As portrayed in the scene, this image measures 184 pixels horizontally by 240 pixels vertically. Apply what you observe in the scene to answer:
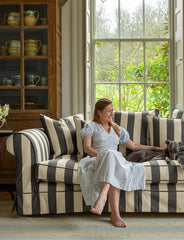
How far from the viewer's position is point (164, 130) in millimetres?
3297

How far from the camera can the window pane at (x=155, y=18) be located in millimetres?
4594

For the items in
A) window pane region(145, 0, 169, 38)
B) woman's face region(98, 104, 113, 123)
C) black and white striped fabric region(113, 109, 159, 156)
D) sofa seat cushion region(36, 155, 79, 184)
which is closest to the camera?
sofa seat cushion region(36, 155, 79, 184)

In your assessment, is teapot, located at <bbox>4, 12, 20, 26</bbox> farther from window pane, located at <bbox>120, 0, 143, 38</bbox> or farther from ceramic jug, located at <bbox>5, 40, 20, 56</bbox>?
window pane, located at <bbox>120, 0, 143, 38</bbox>

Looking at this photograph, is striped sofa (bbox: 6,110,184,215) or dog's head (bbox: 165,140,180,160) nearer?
striped sofa (bbox: 6,110,184,215)

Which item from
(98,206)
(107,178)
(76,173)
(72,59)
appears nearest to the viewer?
(98,206)

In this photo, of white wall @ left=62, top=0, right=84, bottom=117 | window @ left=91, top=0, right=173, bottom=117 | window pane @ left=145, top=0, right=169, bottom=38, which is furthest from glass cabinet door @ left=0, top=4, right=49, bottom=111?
window pane @ left=145, top=0, right=169, bottom=38

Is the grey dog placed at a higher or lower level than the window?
lower

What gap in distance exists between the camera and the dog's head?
2959 mm

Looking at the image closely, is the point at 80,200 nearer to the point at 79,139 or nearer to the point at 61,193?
the point at 61,193

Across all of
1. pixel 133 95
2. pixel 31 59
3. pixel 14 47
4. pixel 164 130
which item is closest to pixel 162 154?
pixel 164 130

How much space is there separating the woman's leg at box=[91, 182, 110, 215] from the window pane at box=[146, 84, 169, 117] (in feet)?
7.42

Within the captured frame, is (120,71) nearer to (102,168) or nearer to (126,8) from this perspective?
(126,8)

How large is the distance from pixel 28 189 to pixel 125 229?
0.81 metres

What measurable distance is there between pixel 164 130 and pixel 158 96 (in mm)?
1393
